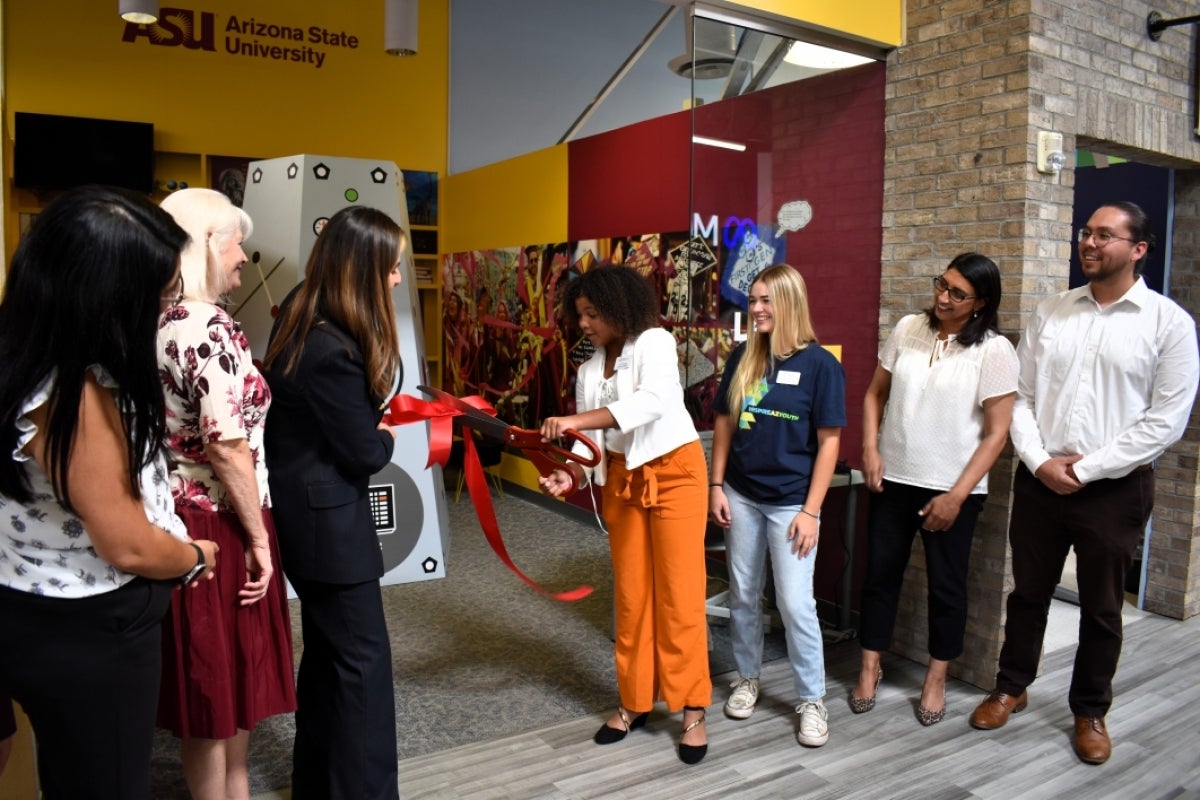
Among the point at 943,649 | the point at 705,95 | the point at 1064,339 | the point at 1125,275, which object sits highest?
the point at 705,95

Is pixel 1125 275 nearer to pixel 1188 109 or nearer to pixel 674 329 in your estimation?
pixel 1188 109

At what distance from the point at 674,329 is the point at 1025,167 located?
88.3 inches

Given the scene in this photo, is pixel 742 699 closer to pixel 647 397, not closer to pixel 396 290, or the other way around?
pixel 647 397

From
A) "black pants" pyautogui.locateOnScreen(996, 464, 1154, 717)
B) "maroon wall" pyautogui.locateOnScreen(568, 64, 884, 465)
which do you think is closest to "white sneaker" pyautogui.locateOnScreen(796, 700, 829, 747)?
"black pants" pyautogui.locateOnScreen(996, 464, 1154, 717)

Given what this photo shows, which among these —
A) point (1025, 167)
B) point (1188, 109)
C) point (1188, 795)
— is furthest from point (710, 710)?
point (1188, 109)

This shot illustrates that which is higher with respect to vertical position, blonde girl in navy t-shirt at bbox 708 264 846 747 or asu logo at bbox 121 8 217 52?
asu logo at bbox 121 8 217 52

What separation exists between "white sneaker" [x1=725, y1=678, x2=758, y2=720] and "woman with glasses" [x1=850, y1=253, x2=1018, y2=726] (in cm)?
38

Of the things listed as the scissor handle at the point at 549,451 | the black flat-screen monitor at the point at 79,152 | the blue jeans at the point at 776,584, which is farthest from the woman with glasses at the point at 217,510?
the black flat-screen monitor at the point at 79,152

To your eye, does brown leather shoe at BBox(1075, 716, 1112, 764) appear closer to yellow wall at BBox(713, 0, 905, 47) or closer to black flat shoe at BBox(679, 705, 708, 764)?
black flat shoe at BBox(679, 705, 708, 764)

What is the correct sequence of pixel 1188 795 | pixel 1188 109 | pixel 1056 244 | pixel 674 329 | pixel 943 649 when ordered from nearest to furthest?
pixel 1188 795 → pixel 943 649 → pixel 1056 244 → pixel 1188 109 → pixel 674 329

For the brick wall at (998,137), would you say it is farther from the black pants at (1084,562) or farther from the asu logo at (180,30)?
the asu logo at (180,30)

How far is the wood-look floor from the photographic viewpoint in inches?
111

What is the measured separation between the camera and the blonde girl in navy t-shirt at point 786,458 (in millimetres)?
3084

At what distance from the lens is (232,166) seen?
7.22 meters
